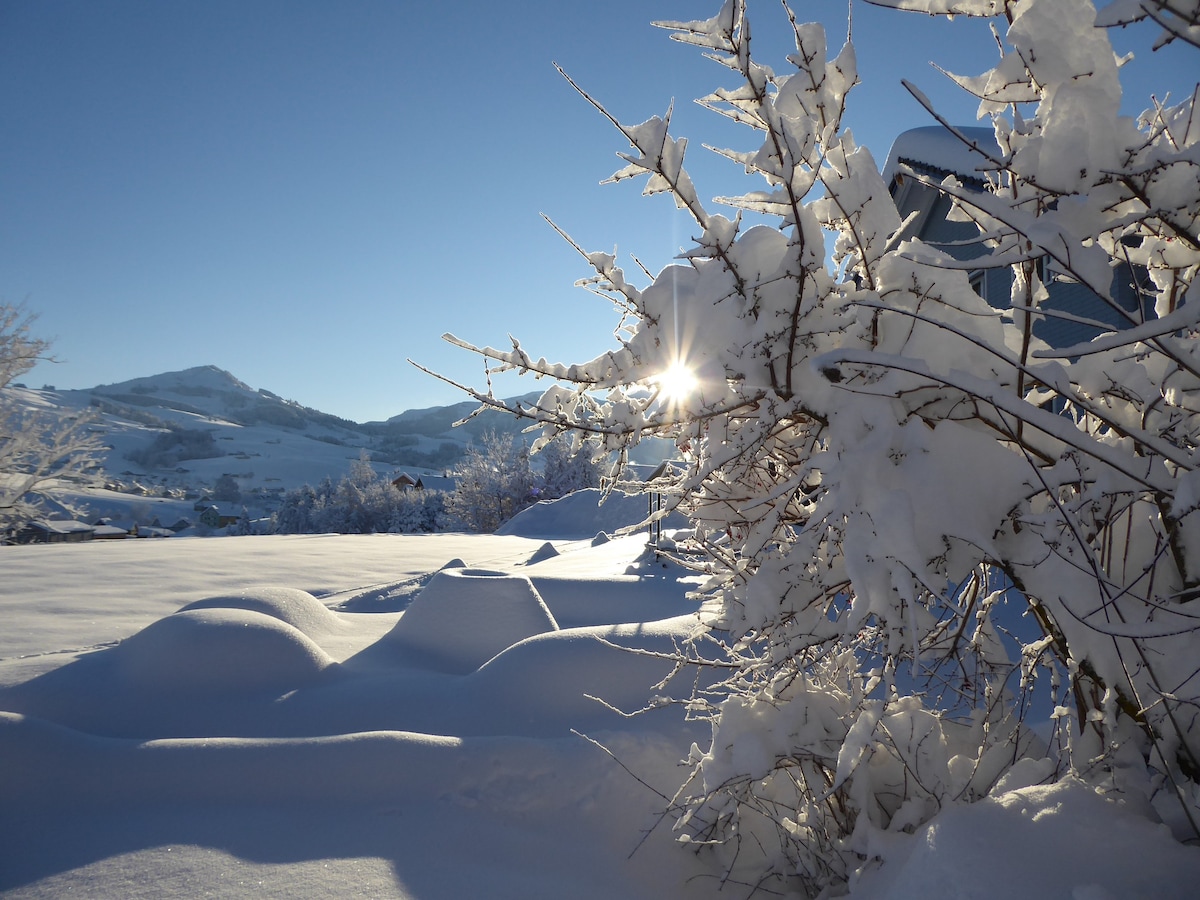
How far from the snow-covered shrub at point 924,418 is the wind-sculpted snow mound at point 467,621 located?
2.35 m

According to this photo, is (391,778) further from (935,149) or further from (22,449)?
(22,449)

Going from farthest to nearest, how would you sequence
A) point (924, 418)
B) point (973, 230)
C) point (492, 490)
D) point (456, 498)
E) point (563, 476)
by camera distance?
point (456, 498) < point (492, 490) < point (563, 476) < point (973, 230) < point (924, 418)

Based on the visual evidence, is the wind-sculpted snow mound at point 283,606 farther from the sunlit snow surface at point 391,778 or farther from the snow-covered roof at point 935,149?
the snow-covered roof at point 935,149

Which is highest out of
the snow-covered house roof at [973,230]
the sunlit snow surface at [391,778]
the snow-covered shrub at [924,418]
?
the snow-covered house roof at [973,230]

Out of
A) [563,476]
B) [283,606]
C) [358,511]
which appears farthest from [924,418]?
[358,511]

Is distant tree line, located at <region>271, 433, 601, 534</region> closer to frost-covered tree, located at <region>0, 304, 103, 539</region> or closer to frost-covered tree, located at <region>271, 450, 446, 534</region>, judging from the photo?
frost-covered tree, located at <region>271, 450, 446, 534</region>

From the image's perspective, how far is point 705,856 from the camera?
247cm

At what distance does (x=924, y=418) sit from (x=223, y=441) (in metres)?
78.2

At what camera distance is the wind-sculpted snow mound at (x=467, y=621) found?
13.7 feet

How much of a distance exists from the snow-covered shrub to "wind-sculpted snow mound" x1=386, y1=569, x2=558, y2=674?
2349 mm

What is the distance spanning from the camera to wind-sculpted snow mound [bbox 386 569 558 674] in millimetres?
4164

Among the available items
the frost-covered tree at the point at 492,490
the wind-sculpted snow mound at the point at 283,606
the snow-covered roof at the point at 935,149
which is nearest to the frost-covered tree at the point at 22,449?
the frost-covered tree at the point at 492,490

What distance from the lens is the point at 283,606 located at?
4348 mm

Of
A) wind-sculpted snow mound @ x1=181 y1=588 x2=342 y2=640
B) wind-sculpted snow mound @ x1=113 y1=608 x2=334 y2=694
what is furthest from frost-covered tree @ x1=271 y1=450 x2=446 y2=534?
wind-sculpted snow mound @ x1=113 y1=608 x2=334 y2=694
